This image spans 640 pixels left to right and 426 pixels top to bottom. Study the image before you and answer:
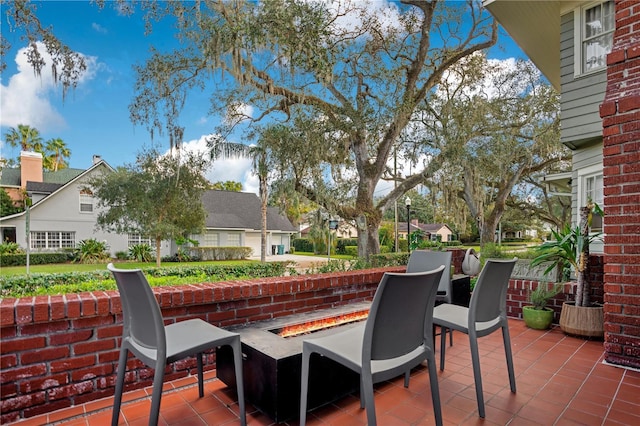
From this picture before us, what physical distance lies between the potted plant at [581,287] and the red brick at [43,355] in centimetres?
422

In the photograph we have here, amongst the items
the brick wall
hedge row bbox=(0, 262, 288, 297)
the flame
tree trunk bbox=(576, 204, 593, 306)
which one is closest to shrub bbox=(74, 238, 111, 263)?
hedge row bbox=(0, 262, 288, 297)

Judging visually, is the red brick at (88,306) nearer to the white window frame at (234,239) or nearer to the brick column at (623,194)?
the brick column at (623,194)

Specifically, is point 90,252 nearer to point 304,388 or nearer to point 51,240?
point 51,240

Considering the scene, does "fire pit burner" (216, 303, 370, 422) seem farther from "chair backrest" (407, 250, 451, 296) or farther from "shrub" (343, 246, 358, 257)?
"shrub" (343, 246, 358, 257)

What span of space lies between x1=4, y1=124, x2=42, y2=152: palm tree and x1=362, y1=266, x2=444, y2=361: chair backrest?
2610 cm

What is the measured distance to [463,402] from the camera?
2.09 m

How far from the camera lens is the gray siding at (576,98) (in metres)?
5.63

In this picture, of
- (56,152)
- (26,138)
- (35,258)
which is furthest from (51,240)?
(56,152)

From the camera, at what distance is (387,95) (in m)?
8.26

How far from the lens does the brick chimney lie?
17.9 metres

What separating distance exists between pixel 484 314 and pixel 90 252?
57.8 feet

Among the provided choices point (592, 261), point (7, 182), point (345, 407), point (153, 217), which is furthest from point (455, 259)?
point (7, 182)

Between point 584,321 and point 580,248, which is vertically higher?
point 580,248

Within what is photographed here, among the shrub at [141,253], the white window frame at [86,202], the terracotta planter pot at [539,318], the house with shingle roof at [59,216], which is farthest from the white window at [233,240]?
the terracotta planter pot at [539,318]
